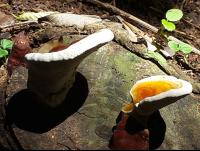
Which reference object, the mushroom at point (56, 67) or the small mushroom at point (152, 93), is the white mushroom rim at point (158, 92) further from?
the mushroom at point (56, 67)

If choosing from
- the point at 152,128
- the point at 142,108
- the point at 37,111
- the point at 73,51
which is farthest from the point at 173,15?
the point at 37,111

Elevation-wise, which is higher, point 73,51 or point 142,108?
point 73,51

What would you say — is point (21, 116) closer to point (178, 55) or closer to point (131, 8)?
point (178, 55)

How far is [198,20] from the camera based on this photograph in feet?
14.4

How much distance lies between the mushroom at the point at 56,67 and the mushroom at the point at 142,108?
56cm

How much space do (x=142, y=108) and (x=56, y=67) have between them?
0.75 meters

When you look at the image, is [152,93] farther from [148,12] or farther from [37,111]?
[148,12]

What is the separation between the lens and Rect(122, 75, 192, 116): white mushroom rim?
58.0 inches

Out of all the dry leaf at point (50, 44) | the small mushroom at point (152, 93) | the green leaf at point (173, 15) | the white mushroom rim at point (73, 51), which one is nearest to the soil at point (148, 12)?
the dry leaf at point (50, 44)

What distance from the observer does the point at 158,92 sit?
1778 mm

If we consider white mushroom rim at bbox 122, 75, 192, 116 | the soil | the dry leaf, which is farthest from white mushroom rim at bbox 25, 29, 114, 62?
the soil

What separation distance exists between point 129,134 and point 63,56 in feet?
2.80

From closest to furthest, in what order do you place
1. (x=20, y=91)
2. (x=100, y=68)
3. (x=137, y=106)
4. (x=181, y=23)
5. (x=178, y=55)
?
(x=137, y=106) < (x=20, y=91) < (x=100, y=68) < (x=178, y=55) < (x=181, y=23)

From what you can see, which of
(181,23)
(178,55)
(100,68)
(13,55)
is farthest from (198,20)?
(13,55)
